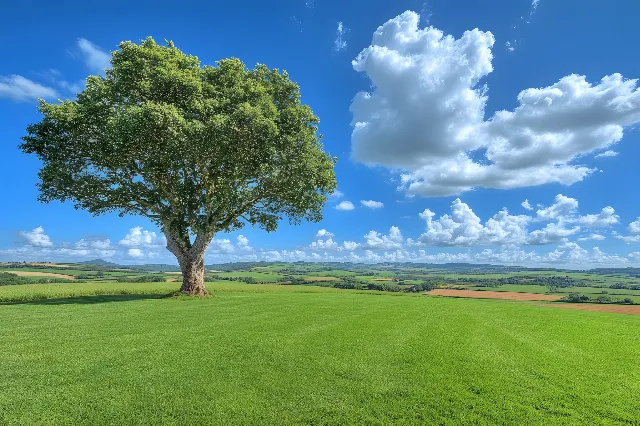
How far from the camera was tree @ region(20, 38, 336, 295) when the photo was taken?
86.5 ft

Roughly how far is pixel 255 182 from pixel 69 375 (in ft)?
80.3

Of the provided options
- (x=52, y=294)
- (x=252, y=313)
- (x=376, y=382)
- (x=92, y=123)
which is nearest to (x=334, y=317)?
(x=252, y=313)

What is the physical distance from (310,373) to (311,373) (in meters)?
0.03

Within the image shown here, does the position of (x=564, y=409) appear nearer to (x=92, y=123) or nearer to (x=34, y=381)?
(x=34, y=381)

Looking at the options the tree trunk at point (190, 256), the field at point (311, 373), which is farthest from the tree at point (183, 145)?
the field at point (311, 373)

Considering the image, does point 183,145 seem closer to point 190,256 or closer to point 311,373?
point 190,256

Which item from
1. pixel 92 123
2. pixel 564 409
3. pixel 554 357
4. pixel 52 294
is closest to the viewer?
pixel 564 409

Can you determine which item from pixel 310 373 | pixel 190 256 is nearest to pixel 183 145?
pixel 190 256

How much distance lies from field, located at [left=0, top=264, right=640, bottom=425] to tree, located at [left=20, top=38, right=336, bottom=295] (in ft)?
49.4

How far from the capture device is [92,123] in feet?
89.2

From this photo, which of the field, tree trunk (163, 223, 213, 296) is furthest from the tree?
the field

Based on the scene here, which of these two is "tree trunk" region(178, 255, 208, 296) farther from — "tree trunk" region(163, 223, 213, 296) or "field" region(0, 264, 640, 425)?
"field" region(0, 264, 640, 425)

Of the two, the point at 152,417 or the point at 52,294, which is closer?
the point at 152,417

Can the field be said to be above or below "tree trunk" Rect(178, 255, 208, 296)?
below
